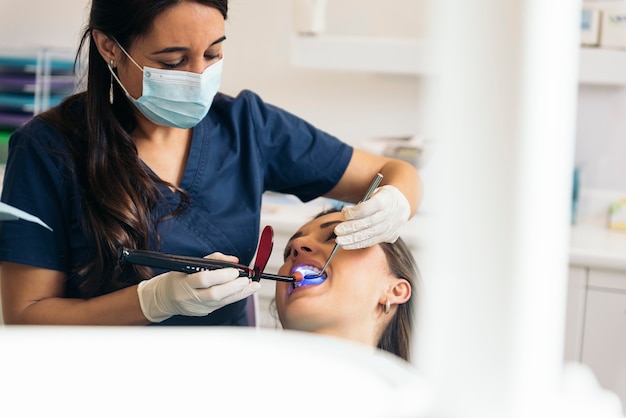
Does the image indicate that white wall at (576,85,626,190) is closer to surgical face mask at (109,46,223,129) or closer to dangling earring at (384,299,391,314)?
dangling earring at (384,299,391,314)

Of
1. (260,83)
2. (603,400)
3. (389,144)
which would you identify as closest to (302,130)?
(260,83)

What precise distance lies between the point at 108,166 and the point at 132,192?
5cm

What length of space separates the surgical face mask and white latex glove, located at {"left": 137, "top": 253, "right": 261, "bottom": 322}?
223 millimetres

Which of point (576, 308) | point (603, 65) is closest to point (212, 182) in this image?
point (576, 308)

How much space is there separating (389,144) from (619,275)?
56 centimetres

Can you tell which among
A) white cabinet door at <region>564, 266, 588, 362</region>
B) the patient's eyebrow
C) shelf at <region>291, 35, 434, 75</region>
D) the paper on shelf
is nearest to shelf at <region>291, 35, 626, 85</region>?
shelf at <region>291, 35, 434, 75</region>

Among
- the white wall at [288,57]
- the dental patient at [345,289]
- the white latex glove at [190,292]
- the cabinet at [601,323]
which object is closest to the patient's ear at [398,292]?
the dental patient at [345,289]

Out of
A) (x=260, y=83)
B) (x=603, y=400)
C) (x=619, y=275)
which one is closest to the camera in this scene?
(x=603, y=400)

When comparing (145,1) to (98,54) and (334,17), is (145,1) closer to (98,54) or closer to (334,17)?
(98,54)

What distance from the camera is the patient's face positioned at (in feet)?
3.78

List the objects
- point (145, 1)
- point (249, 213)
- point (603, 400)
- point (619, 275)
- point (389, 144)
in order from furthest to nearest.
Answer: point (619, 275), point (389, 144), point (249, 213), point (145, 1), point (603, 400)

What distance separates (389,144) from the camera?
1.54 metres

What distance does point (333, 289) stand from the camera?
118 cm

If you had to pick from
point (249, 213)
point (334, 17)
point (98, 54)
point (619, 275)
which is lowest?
point (619, 275)
